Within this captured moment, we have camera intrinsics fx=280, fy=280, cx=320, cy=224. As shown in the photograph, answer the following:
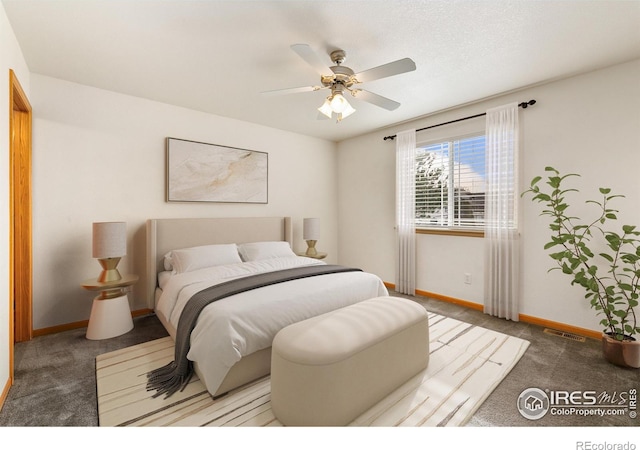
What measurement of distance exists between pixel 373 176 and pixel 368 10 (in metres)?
2.90

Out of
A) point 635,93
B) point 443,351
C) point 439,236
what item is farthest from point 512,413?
point 635,93

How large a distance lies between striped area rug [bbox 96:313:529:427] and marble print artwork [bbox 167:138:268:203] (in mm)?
1906

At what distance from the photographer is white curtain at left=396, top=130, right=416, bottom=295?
3.99 m

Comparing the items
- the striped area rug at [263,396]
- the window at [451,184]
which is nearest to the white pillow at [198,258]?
the striped area rug at [263,396]

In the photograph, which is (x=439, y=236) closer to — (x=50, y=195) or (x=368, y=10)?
(x=368, y=10)

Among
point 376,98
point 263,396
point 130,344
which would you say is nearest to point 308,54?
point 376,98

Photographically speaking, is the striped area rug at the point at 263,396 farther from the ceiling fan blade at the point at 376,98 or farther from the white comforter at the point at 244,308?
the ceiling fan blade at the point at 376,98

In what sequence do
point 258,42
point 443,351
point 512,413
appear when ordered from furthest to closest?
1. point 443,351
2. point 258,42
3. point 512,413

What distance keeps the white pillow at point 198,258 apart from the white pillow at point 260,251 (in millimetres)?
178

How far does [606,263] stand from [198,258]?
157 inches

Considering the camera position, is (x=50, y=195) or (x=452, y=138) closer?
(x=50, y=195)

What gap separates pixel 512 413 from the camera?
1.63 meters

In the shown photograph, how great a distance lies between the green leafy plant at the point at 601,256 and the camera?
7.51ft

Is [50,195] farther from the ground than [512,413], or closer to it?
farther from the ground
